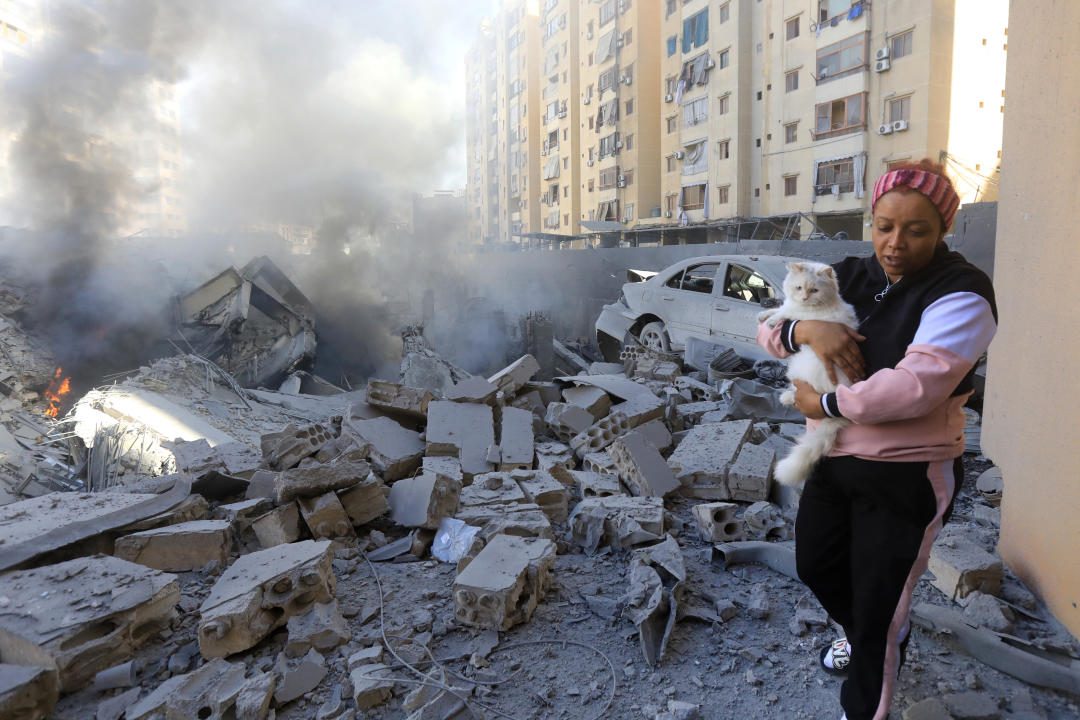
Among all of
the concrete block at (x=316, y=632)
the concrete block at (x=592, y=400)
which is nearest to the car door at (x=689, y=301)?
the concrete block at (x=592, y=400)

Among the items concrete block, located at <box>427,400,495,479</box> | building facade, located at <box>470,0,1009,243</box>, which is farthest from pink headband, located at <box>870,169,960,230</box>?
building facade, located at <box>470,0,1009,243</box>

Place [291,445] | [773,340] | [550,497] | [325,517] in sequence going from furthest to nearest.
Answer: [291,445] → [550,497] → [325,517] → [773,340]

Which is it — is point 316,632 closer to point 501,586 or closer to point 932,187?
point 501,586

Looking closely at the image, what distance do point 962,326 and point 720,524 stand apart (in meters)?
2.25

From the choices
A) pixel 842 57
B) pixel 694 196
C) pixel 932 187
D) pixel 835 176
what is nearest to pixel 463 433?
pixel 932 187

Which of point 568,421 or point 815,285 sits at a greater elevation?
point 815,285

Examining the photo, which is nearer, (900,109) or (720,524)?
(720,524)

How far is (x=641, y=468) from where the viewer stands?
155 inches

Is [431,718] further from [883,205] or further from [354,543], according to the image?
[883,205]

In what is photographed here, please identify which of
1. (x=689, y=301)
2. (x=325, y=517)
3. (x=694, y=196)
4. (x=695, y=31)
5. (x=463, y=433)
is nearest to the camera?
(x=325, y=517)

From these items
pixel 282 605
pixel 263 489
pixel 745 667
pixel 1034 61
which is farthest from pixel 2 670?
pixel 1034 61

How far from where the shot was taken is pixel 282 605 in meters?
2.52

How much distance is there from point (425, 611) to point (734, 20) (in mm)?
→ 27092

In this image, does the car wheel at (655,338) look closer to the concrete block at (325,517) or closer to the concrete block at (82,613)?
the concrete block at (325,517)
